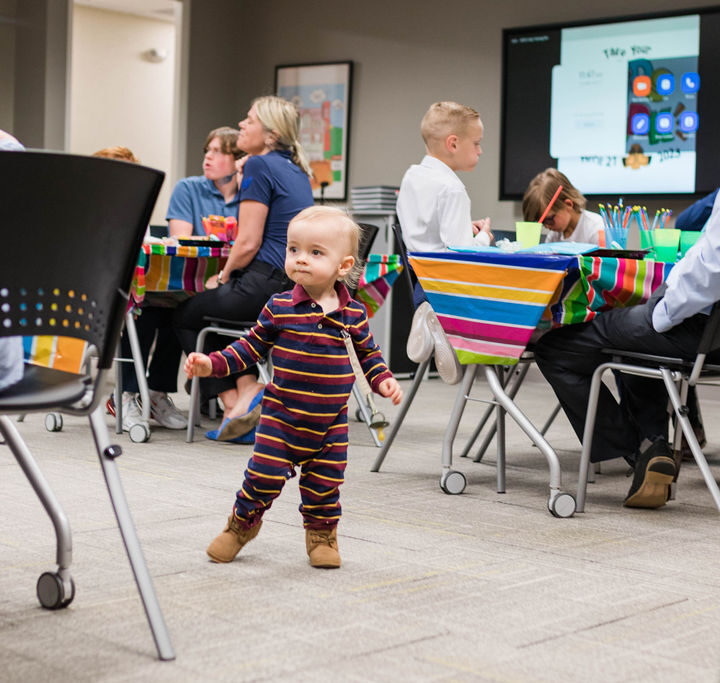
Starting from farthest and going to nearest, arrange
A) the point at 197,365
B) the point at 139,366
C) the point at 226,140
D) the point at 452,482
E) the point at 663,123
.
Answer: the point at 663,123 → the point at 226,140 → the point at 139,366 → the point at 452,482 → the point at 197,365

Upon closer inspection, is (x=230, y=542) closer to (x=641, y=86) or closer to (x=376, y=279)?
(x=376, y=279)

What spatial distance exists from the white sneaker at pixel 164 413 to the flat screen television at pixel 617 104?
10.6ft

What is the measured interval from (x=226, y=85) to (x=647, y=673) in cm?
717

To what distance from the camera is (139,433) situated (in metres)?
3.74

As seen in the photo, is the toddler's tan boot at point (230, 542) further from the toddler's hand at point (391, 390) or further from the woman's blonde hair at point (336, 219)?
the woman's blonde hair at point (336, 219)

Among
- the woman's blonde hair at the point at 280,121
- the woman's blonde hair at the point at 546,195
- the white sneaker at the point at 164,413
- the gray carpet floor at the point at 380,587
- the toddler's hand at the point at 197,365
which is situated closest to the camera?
the gray carpet floor at the point at 380,587

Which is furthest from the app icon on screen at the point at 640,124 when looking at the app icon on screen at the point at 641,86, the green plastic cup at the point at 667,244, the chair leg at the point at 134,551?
the chair leg at the point at 134,551

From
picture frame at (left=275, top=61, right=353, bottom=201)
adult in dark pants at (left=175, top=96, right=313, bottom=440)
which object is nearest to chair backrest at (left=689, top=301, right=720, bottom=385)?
adult in dark pants at (left=175, top=96, right=313, bottom=440)

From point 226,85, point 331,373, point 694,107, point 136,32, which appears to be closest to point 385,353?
point 694,107

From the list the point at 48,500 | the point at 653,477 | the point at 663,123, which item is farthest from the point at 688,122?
the point at 48,500

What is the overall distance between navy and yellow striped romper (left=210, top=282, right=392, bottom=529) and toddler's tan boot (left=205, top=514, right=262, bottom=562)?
22 millimetres

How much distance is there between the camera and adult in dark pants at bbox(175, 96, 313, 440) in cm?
378

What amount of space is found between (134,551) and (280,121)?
2595 millimetres

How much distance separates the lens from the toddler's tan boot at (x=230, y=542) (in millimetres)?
2123
